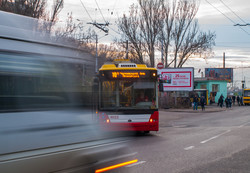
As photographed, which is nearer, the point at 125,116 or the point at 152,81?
the point at 125,116

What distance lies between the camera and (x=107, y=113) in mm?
12203

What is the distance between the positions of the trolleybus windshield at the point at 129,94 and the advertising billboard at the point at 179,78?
911 inches

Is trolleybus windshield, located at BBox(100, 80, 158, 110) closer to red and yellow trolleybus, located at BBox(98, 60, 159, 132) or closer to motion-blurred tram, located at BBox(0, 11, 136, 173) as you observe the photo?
red and yellow trolleybus, located at BBox(98, 60, 159, 132)

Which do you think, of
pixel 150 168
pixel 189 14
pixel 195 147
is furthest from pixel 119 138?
pixel 189 14

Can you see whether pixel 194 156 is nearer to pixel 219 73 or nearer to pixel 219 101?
pixel 219 101

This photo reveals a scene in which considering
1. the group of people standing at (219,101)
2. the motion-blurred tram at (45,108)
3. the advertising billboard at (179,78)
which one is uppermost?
the advertising billboard at (179,78)

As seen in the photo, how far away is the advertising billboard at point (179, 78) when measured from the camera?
118 feet

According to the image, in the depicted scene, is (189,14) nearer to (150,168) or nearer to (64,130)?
(150,168)

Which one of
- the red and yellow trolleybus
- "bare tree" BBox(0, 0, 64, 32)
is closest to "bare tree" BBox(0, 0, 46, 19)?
"bare tree" BBox(0, 0, 64, 32)

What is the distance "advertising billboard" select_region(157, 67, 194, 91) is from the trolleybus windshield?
2315cm

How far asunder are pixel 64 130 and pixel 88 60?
109 cm

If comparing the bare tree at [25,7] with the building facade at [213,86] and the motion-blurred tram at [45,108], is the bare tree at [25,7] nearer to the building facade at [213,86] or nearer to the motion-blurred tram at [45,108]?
the motion-blurred tram at [45,108]

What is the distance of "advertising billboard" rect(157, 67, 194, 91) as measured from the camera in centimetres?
3591

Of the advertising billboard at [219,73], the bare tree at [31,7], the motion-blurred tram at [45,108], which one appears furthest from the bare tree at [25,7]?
the advertising billboard at [219,73]
